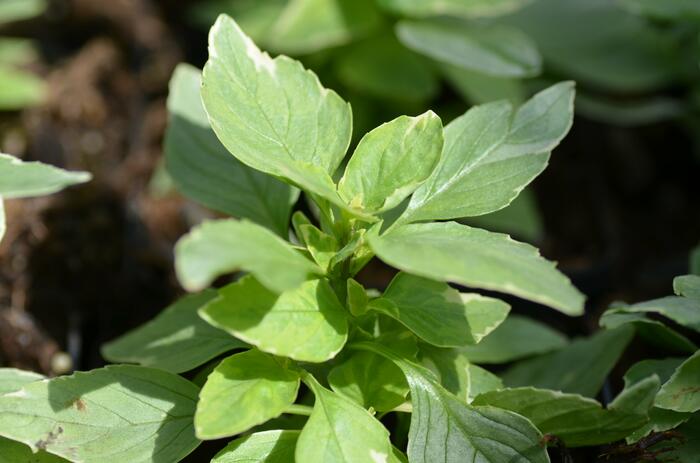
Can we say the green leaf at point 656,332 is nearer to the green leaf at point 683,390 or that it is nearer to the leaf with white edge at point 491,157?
the green leaf at point 683,390

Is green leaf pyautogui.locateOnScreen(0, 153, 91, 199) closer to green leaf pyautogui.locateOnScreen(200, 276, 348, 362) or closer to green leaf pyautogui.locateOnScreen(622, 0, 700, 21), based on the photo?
green leaf pyautogui.locateOnScreen(200, 276, 348, 362)

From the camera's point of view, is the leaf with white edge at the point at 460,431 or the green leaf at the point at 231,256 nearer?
the green leaf at the point at 231,256

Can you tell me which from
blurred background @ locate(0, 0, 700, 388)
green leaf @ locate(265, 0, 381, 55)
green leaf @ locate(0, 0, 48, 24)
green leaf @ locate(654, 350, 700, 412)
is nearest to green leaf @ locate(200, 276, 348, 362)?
green leaf @ locate(654, 350, 700, 412)


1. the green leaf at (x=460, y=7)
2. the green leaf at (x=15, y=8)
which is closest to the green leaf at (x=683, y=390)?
the green leaf at (x=460, y=7)

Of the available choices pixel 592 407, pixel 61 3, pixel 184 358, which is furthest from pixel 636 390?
pixel 61 3

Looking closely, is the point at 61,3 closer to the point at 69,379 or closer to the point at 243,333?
the point at 69,379
